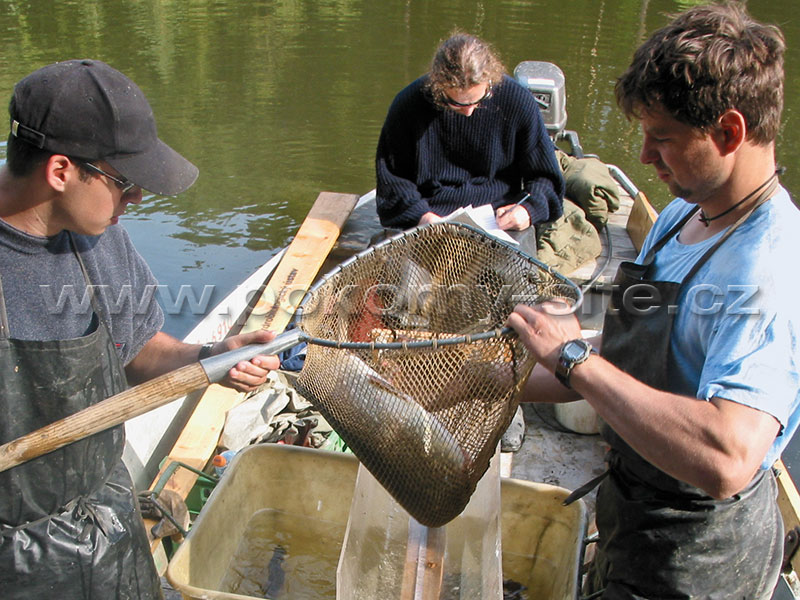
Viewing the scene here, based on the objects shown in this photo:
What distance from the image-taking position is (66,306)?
202 cm

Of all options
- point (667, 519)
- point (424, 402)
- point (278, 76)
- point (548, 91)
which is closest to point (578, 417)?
point (667, 519)

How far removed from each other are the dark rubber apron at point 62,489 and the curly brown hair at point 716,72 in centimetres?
161

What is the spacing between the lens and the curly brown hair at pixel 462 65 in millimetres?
4191

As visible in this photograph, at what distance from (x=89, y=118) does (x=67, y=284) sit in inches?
17.8

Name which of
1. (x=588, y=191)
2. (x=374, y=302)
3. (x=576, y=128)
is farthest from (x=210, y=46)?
(x=374, y=302)

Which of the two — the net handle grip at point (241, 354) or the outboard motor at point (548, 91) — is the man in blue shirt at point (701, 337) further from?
the outboard motor at point (548, 91)

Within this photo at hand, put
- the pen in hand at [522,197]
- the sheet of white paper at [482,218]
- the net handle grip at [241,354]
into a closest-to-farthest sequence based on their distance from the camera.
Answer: the net handle grip at [241,354] → the sheet of white paper at [482,218] → the pen in hand at [522,197]

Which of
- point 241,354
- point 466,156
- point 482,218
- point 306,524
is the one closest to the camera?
point 241,354

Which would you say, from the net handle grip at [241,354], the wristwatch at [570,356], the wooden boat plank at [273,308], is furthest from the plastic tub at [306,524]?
Result: the wristwatch at [570,356]

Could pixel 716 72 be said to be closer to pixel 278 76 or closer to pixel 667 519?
pixel 667 519

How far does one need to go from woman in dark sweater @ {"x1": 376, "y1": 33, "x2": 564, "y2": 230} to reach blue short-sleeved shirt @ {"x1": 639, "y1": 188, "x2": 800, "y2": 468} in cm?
270

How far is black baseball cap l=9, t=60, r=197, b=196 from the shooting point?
1876 millimetres

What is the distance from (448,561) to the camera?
238cm

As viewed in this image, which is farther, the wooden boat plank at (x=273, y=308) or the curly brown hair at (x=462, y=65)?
the curly brown hair at (x=462, y=65)
